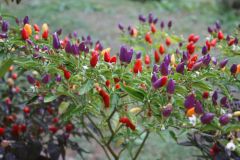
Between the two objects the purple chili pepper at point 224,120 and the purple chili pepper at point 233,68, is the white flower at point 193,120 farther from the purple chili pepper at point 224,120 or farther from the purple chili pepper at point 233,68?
the purple chili pepper at point 233,68

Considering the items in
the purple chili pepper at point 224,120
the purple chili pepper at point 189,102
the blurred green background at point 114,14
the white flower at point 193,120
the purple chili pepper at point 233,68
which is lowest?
the blurred green background at point 114,14

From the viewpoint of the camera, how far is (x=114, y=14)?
809 centimetres

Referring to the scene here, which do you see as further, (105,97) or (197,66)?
(105,97)

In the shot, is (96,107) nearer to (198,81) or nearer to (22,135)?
(198,81)

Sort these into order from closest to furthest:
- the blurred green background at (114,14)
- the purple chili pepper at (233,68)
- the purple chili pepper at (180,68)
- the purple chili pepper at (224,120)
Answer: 1. the purple chili pepper at (224,120)
2. the purple chili pepper at (180,68)
3. the purple chili pepper at (233,68)
4. the blurred green background at (114,14)

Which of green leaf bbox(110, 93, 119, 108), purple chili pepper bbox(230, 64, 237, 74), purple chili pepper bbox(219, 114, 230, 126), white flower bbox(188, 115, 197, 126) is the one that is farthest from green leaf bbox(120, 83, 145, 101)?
purple chili pepper bbox(230, 64, 237, 74)

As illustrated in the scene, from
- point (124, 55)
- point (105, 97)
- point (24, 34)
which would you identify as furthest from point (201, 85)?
point (24, 34)

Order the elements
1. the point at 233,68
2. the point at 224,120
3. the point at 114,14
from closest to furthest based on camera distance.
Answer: the point at 224,120, the point at 233,68, the point at 114,14

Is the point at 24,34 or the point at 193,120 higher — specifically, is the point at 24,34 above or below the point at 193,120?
above

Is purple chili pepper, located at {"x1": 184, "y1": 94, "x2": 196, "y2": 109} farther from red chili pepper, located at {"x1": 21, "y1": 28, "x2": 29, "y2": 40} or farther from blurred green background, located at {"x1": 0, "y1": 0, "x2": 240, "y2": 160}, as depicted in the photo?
blurred green background, located at {"x1": 0, "y1": 0, "x2": 240, "y2": 160}

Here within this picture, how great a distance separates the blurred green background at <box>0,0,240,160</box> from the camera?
7.07 metres

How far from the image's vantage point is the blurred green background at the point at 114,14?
7073 millimetres

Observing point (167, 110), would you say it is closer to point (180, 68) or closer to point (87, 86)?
point (180, 68)

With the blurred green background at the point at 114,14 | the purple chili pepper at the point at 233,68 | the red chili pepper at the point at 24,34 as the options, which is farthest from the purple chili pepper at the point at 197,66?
the blurred green background at the point at 114,14
